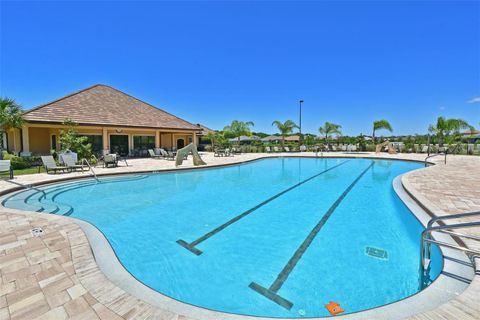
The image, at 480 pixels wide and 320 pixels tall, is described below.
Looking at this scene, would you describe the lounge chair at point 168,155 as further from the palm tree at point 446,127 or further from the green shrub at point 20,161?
the palm tree at point 446,127

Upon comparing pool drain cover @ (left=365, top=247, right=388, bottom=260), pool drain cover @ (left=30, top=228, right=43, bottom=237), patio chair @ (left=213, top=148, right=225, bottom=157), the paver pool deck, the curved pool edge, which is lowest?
pool drain cover @ (left=365, top=247, right=388, bottom=260)

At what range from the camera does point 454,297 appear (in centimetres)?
230

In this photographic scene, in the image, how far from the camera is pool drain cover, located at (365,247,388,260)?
3.88m

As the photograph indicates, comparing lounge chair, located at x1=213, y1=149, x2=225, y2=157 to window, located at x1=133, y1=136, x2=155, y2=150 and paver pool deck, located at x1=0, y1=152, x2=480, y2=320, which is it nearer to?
window, located at x1=133, y1=136, x2=155, y2=150

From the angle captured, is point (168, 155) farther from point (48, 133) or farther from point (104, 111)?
point (48, 133)

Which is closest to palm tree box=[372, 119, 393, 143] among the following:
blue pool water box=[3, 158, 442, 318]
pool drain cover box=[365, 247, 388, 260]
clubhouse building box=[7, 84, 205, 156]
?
clubhouse building box=[7, 84, 205, 156]

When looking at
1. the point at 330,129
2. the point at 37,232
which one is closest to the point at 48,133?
the point at 37,232

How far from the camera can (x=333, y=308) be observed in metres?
2.67

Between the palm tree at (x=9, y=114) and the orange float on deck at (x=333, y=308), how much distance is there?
16.7 meters

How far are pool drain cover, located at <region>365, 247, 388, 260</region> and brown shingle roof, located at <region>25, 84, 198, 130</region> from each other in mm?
18263

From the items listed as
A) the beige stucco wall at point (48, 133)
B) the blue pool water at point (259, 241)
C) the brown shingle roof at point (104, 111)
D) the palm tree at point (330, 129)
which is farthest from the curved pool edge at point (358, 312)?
the palm tree at point (330, 129)

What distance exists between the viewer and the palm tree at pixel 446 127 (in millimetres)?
23203

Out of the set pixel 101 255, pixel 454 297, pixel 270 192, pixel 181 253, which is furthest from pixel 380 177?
pixel 101 255

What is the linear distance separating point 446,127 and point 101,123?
33.2 m
